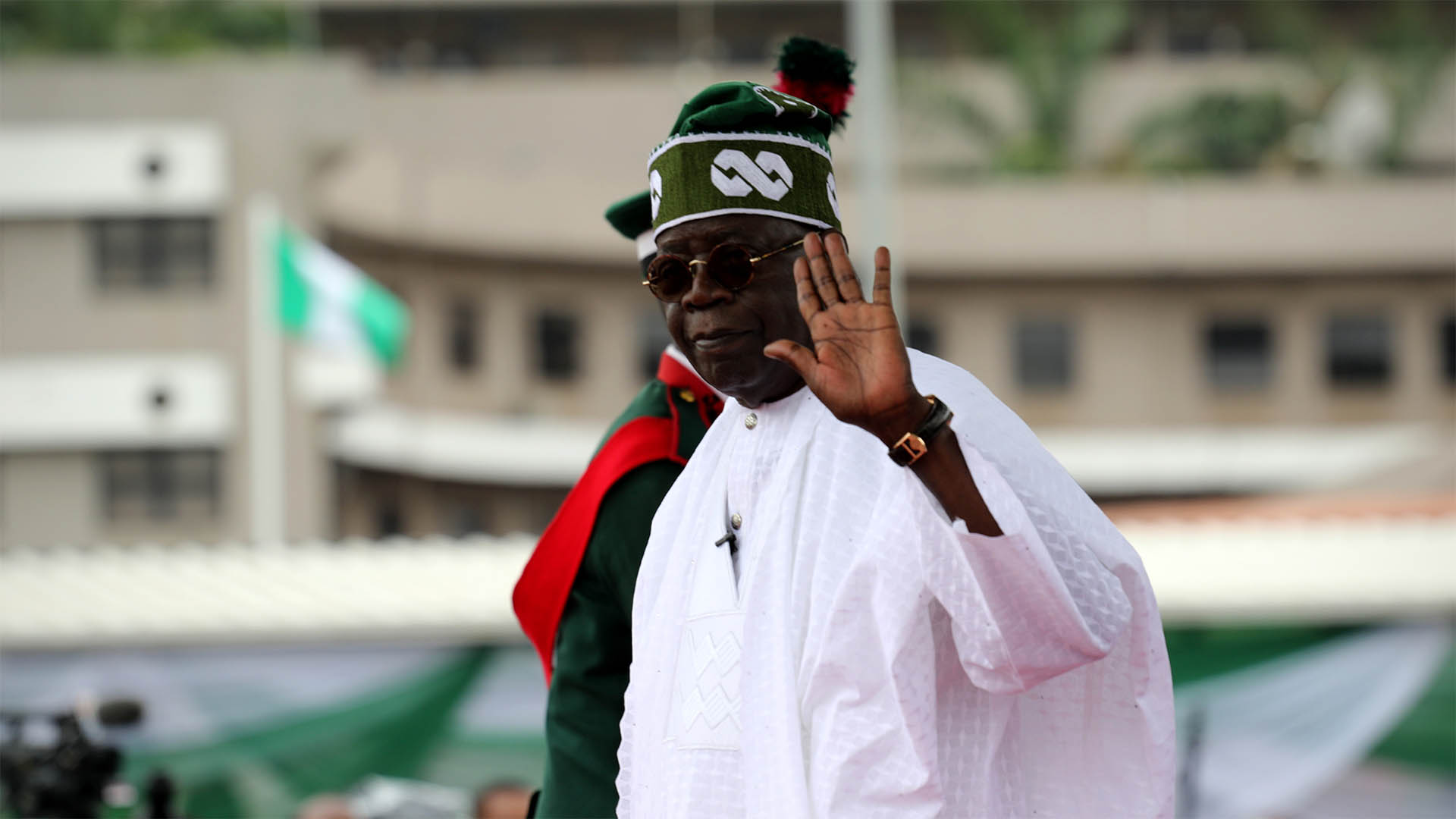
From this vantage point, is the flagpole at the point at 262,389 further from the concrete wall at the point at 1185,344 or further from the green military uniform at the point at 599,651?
the green military uniform at the point at 599,651

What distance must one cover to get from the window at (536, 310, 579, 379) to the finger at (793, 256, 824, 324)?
21.4 meters

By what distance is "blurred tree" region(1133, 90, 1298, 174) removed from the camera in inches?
893

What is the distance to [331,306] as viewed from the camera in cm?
1533

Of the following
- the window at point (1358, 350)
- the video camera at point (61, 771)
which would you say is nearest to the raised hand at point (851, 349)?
the video camera at point (61, 771)

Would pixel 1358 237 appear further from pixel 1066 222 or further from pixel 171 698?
pixel 171 698

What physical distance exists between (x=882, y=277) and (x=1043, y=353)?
21862mm

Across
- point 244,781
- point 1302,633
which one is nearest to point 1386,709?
point 1302,633

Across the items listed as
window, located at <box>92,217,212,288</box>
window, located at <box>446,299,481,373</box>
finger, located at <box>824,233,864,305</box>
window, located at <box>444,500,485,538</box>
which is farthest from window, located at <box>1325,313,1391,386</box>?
finger, located at <box>824,233,864,305</box>

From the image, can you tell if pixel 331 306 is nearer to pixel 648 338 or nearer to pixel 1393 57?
pixel 648 338

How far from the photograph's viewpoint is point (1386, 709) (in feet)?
28.3

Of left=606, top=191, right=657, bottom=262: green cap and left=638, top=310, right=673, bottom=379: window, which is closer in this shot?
left=606, top=191, right=657, bottom=262: green cap

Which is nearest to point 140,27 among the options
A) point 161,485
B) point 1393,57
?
point 161,485

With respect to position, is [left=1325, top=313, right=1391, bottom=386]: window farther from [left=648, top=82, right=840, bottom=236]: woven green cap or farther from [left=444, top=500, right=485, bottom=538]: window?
[left=648, top=82, right=840, bottom=236]: woven green cap

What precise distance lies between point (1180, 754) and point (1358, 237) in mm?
15937
